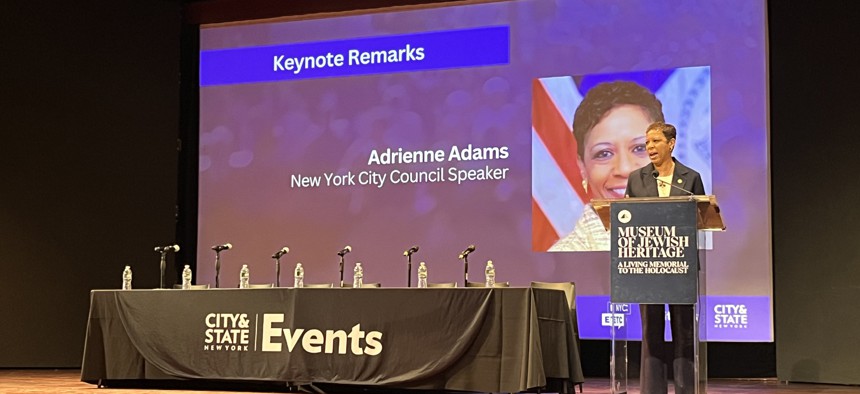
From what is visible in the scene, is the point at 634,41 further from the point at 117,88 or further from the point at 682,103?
the point at 117,88

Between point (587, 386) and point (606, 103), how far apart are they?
2.12 m

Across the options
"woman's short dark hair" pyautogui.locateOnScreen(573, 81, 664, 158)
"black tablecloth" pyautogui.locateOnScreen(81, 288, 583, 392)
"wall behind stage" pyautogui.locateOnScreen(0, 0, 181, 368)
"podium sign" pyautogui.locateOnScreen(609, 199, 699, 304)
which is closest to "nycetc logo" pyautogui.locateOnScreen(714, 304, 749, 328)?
"woman's short dark hair" pyautogui.locateOnScreen(573, 81, 664, 158)

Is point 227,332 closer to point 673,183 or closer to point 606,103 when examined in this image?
point 673,183

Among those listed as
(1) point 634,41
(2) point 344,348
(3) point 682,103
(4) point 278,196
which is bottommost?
(2) point 344,348

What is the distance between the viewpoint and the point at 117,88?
29.4 ft

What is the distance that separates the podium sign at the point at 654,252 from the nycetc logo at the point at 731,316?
128 inches

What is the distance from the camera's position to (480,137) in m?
7.83

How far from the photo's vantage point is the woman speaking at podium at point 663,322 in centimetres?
400

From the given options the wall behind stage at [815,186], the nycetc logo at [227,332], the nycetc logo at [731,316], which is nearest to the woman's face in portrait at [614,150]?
the wall behind stage at [815,186]

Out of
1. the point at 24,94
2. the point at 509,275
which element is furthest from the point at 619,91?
the point at 24,94


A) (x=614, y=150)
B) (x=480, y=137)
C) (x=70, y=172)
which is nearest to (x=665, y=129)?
(x=614, y=150)

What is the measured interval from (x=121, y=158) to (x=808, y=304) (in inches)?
230

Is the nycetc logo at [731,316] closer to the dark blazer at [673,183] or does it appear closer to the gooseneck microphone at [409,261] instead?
the gooseneck microphone at [409,261]

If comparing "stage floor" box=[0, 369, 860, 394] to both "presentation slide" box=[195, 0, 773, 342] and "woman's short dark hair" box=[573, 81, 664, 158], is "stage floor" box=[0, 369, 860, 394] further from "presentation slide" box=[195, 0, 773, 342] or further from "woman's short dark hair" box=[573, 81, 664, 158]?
"woman's short dark hair" box=[573, 81, 664, 158]
